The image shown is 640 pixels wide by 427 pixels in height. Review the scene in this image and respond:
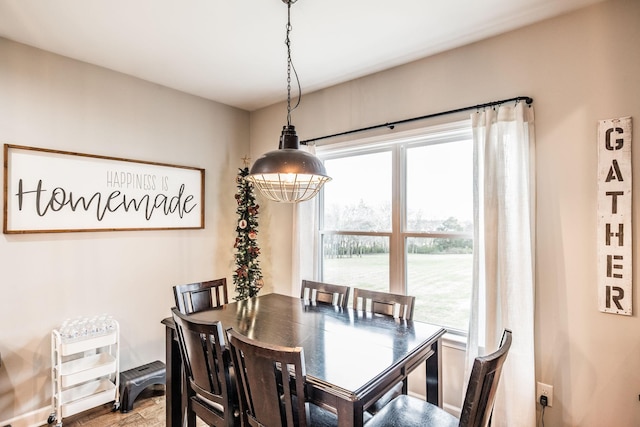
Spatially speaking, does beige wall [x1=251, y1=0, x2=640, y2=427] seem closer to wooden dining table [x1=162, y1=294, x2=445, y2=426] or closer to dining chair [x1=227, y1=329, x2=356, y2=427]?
wooden dining table [x1=162, y1=294, x2=445, y2=426]

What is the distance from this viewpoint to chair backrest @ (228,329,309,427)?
52.1 inches

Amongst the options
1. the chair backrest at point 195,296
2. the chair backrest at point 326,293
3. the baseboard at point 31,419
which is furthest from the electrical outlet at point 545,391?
the baseboard at point 31,419

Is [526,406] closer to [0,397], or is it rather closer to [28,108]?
[0,397]

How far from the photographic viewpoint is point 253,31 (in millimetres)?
2357

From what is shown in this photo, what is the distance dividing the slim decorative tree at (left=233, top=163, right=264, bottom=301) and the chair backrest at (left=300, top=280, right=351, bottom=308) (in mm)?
1053

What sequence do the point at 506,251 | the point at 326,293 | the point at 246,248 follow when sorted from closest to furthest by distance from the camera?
the point at 506,251 → the point at 326,293 → the point at 246,248

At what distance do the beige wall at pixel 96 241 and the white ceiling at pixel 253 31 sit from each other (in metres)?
0.26

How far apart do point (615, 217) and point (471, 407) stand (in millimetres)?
1474

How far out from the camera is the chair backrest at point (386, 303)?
224 cm

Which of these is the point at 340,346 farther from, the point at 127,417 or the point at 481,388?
the point at 127,417

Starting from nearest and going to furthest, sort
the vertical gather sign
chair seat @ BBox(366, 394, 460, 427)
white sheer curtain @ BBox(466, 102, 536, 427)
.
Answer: chair seat @ BBox(366, 394, 460, 427) < the vertical gather sign < white sheer curtain @ BBox(466, 102, 536, 427)

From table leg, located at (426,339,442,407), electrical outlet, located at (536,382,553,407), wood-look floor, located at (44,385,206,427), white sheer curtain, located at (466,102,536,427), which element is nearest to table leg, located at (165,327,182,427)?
wood-look floor, located at (44,385,206,427)

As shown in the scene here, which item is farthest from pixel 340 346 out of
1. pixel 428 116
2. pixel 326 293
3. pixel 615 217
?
pixel 428 116

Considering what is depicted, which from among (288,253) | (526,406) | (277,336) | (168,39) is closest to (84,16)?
(168,39)
